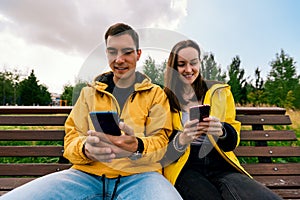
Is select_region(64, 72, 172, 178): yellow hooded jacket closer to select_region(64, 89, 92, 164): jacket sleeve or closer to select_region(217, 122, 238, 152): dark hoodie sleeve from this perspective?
select_region(64, 89, 92, 164): jacket sleeve

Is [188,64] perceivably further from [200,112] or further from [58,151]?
[58,151]

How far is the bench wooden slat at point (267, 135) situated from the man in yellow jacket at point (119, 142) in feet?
2.54

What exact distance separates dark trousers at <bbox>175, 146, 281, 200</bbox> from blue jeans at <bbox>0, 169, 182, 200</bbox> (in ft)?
0.64

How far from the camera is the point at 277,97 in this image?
24266mm

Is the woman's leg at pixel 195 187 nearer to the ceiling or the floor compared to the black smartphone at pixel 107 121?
nearer to the floor

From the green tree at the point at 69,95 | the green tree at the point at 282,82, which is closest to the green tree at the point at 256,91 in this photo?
the green tree at the point at 282,82

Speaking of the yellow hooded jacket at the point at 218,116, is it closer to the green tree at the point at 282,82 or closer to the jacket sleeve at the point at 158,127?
the jacket sleeve at the point at 158,127

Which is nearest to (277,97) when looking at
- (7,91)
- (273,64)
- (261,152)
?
(273,64)

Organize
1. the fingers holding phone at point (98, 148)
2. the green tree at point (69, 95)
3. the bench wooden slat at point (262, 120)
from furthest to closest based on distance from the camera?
the green tree at point (69, 95) → the bench wooden slat at point (262, 120) → the fingers holding phone at point (98, 148)

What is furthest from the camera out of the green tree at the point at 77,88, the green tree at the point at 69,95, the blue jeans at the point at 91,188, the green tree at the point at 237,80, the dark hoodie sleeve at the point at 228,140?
the green tree at the point at 237,80

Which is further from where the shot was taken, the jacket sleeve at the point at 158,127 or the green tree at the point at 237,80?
the green tree at the point at 237,80

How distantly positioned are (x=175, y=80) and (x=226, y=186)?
0.85 m

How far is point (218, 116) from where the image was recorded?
1.93 metres

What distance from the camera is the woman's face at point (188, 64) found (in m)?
2.02
